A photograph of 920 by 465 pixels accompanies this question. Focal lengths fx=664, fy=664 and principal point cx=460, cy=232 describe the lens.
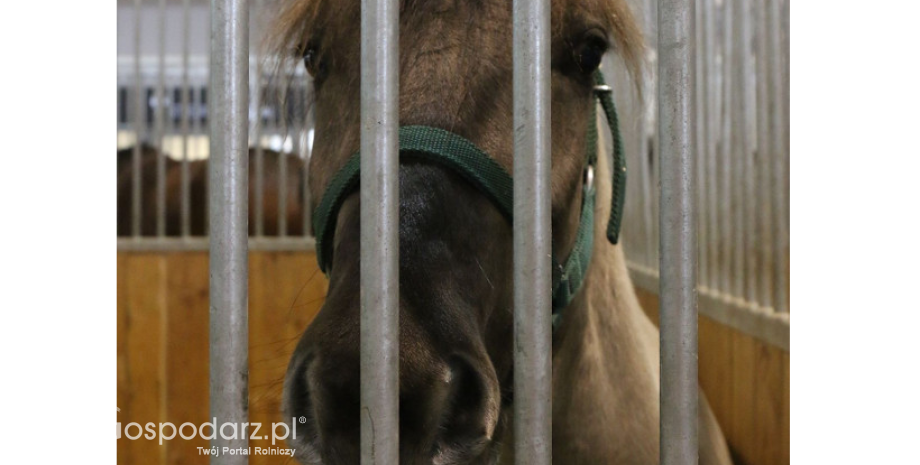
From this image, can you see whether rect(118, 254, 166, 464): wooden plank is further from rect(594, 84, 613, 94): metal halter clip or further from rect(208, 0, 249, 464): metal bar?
rect(208, 0, 249, 464): metal bar

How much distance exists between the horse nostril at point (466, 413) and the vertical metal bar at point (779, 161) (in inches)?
38.7

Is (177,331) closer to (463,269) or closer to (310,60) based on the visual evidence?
(310,60)

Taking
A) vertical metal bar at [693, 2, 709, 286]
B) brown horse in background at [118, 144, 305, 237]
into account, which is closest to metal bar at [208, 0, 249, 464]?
vertical metal bar at [693, 2, 709, 286]

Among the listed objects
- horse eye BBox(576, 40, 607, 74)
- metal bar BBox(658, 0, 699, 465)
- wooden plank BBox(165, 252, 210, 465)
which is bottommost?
wooden plank BBox(165, 252, 210, 465)

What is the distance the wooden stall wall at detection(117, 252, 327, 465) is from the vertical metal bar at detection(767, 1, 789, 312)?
55.4 inches

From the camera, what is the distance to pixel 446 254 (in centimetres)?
64

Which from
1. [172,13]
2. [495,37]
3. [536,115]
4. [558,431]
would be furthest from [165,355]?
A: [172,13]

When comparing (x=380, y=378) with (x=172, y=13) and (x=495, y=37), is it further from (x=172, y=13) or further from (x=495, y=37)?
(x=172, y=13)

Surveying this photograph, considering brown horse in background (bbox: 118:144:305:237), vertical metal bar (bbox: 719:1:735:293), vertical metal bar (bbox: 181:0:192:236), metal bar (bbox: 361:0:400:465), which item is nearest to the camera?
metal bar (bbox: 361:0:400:465)

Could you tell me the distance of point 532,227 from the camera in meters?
0.53

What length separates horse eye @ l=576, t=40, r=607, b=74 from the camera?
0.88 metres

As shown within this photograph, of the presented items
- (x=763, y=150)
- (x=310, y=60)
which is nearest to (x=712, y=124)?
(x=763, y=150)

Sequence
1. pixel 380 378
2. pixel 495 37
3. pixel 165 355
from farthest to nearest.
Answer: pixel 165 355
pixel 495 37
pixel 380 378

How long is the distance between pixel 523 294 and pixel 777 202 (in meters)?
1.03
